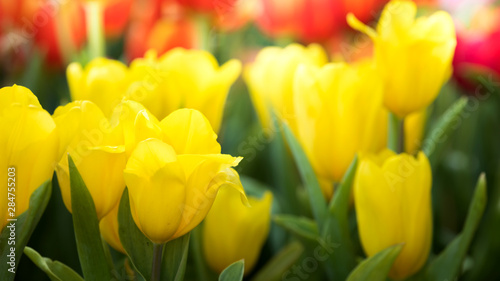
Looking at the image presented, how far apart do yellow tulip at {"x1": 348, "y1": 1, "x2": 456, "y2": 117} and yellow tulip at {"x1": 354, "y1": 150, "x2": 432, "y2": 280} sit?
54 millimetres

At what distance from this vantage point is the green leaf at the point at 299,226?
46cm

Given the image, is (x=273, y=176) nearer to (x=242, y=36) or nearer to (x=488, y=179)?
(x=488, y=179)

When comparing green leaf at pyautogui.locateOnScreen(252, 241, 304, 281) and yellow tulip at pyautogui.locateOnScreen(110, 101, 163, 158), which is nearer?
yellow tulip at pyautogui.locateOnScreen(110, 101, 163, 158)

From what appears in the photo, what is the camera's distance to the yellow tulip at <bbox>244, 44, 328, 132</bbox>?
537mm

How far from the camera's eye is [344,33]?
32.9 inches

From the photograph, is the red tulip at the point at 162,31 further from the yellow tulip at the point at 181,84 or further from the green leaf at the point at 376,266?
the green leaf at the point at 376,266

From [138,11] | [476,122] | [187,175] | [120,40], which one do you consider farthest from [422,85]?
[120,40]

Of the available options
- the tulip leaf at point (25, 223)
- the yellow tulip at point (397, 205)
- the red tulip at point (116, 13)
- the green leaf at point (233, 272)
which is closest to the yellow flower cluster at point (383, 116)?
the yellow tulip at point (397, 205)

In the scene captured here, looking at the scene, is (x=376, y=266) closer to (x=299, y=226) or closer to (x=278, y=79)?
(x=299, y=226)

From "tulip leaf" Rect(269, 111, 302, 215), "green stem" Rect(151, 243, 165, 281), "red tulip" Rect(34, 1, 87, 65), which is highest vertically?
"red tulip" Rect(34, 1, 87, 65)

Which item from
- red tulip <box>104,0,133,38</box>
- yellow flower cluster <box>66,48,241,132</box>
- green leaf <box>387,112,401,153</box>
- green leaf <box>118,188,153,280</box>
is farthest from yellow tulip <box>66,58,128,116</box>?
red tulip <box>104,0,133,38</box>

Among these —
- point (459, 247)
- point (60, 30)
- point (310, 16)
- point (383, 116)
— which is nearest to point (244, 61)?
point (310, 16)

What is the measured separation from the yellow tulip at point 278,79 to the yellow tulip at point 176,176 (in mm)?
210

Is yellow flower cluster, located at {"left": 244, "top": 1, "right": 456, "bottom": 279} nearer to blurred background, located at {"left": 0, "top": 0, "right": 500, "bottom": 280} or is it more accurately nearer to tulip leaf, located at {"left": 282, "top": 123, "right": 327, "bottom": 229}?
tulip leaf, located at {"left": 282, "top": 123, "right": 327, "bottom": 229}
